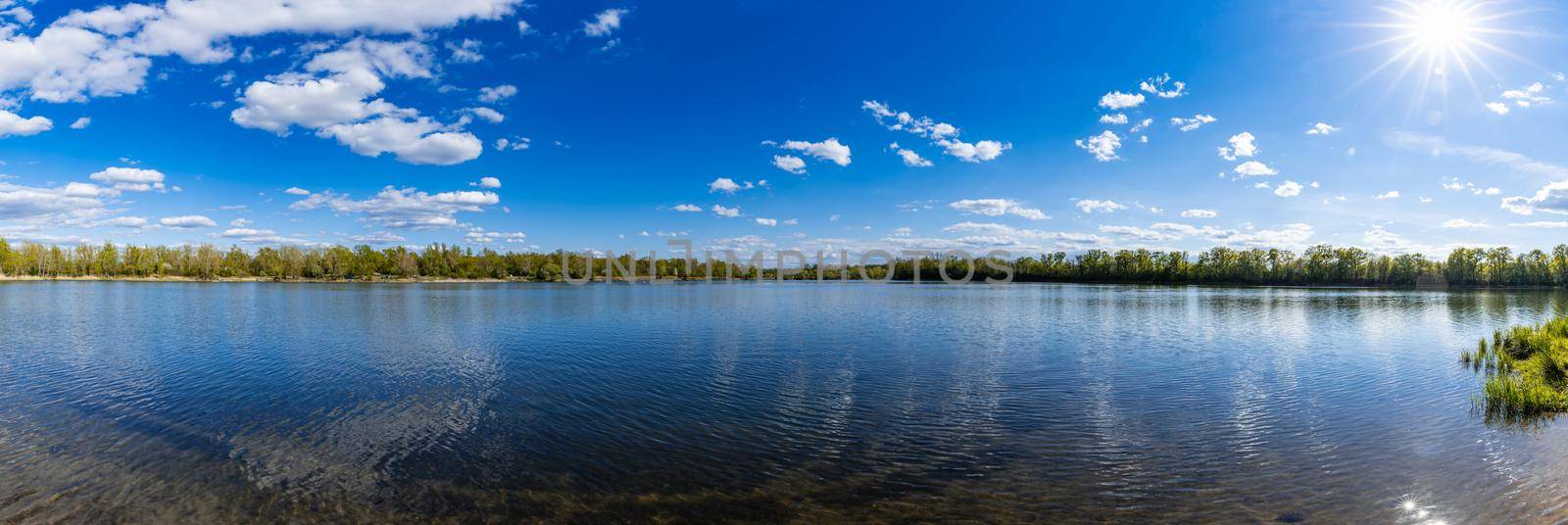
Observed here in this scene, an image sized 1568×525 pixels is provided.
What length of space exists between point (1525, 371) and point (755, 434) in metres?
22.9

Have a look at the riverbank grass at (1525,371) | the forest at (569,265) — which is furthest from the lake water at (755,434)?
the forest at (569,265)

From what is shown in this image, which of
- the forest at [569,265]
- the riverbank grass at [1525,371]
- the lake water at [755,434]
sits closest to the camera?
the lake water at [755,434]

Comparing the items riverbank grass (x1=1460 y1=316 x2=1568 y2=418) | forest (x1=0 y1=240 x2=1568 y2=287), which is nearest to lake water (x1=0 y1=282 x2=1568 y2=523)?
riverbank grass (x1=1460 y1=316 x2=1568 y2=418)

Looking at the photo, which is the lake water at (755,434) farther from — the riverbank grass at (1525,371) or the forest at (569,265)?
the forest at (569,265)

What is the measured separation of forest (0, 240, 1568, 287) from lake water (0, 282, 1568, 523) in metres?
144

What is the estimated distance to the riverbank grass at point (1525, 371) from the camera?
45.9ft

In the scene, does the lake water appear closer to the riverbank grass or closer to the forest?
the riverbank grass

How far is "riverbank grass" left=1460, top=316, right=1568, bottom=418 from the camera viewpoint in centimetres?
1399

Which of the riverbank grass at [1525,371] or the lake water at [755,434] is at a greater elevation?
the riverbank grass at [1525,371]

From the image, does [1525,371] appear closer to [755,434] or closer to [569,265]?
[755,434]

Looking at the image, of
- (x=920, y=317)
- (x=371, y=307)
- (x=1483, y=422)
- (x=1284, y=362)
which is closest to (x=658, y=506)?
(x=1483, y=422)

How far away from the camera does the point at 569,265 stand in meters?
187

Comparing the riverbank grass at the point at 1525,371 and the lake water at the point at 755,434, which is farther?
the riverbank grass at the point at 1525,371

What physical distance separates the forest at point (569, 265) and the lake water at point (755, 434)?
14363 cm
